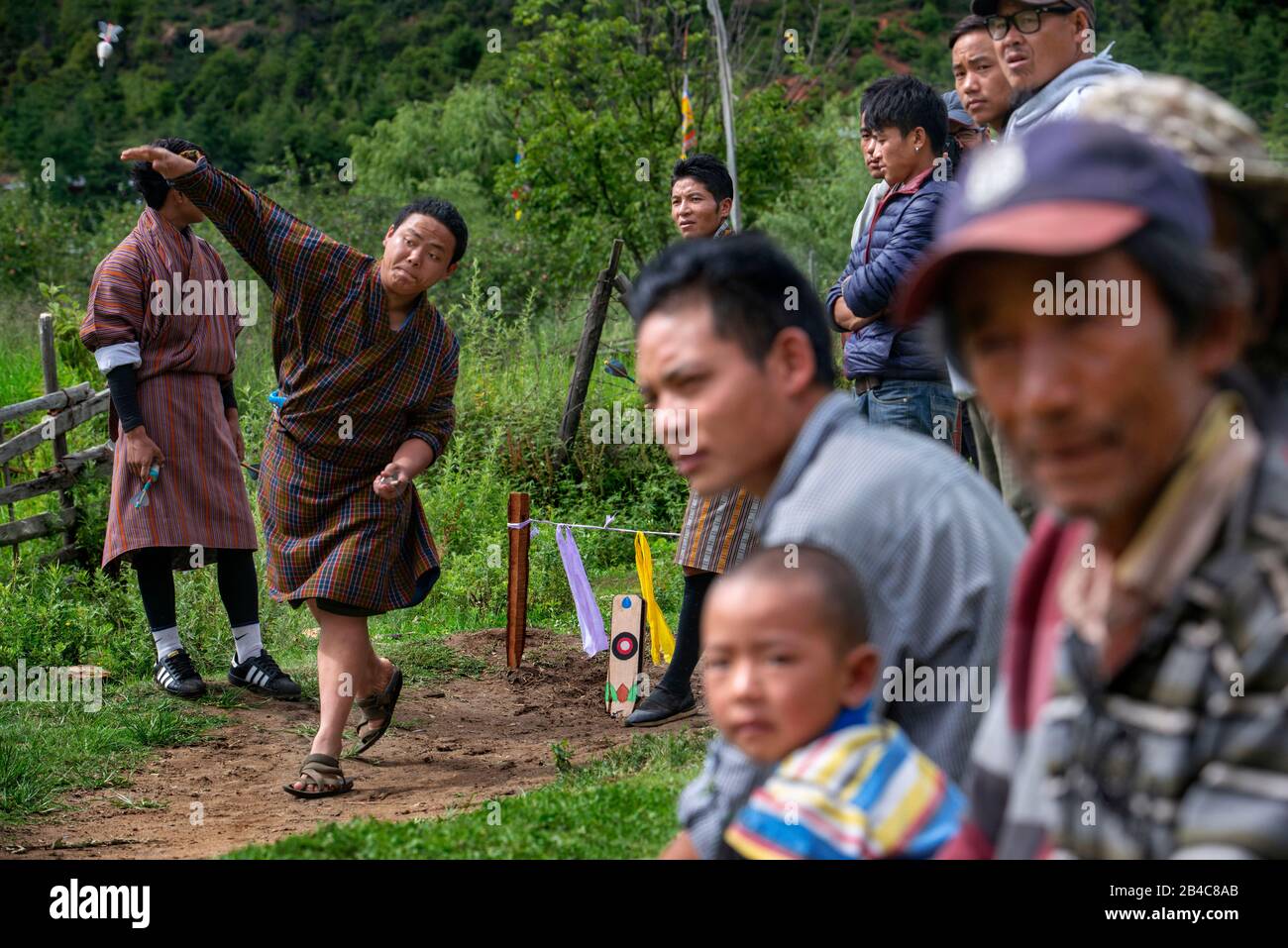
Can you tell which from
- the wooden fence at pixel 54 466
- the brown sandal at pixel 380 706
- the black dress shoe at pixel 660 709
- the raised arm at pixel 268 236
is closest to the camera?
the raised arm at pixel 268 236

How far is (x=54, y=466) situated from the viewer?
31.1 feet

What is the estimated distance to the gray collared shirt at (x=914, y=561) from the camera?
2277 millimetres

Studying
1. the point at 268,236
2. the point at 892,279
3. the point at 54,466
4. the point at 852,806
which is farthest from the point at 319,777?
the point at 54,466

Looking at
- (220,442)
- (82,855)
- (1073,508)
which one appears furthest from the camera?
(220,442)

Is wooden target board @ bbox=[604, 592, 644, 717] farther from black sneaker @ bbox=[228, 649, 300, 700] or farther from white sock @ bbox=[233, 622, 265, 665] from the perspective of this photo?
white sock @ bbox=[233, 622, 265, 665]

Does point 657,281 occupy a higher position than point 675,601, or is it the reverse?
point 657,281

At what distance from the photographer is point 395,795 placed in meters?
5.36

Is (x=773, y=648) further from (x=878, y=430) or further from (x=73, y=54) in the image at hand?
(x=73, y=54)

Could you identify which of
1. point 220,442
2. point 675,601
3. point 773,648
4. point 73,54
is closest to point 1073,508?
point 773,648

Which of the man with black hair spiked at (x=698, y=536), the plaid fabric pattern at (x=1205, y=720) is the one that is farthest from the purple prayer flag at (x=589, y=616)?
the plaid fabric pattern at (x=1205, y=720)

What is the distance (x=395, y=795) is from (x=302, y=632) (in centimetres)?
332

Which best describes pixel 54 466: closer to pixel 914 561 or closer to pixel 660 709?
pixel 660 709

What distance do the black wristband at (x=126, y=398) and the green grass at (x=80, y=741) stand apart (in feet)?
4.19

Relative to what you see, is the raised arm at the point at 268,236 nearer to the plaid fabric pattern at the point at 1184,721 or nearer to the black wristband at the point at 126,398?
the black wristband at the point at 126,398
